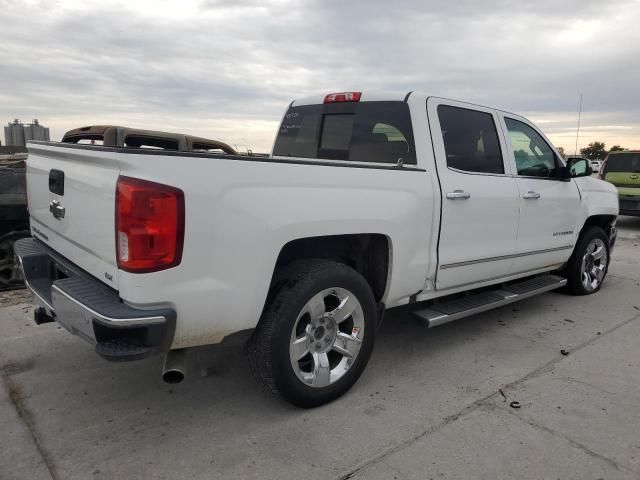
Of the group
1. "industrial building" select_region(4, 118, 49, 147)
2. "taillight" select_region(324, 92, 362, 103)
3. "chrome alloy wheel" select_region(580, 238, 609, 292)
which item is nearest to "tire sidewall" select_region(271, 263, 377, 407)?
"taillight" select_region(324, 92, 362, 103)

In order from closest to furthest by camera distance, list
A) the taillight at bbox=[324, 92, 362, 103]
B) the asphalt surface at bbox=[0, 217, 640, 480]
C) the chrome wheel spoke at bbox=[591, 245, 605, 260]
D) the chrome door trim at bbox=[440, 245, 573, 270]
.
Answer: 1. the asphalt surface at bbox=[0, 217, 640, 480]
2. the chrome door trim at bbox=[440, 245, 573, 270]
3. the taillight at bbox=[324, 92, 362, 103]
4. the chrome wheel spoke at bbox=[591, 245, 605, 260]

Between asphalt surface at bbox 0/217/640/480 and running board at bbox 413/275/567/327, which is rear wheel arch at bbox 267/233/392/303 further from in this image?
asphalt surface at bbox 0/217/640/480

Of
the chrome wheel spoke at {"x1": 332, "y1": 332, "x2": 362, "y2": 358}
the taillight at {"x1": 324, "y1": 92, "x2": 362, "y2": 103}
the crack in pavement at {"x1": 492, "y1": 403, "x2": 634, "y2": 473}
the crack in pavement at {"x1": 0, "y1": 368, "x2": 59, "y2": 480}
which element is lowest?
the crack in pavement at {"x1": 0, "y1": 368, "x2": 59, "y2": 480}

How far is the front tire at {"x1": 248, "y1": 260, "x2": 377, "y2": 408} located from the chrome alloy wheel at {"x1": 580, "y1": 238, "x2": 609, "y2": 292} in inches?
137

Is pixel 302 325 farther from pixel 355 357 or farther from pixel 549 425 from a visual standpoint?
pixel 549 425

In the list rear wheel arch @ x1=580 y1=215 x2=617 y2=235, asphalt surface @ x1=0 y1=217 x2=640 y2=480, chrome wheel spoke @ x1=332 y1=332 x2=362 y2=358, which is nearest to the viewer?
asphalt surface @ x1=0 y1=217 x2=640 y2=480

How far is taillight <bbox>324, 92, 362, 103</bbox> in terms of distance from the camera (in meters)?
4.04

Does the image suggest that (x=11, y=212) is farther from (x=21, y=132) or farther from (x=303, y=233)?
(x=21, y=132)

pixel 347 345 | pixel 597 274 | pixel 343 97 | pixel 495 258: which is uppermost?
pixel 343 97

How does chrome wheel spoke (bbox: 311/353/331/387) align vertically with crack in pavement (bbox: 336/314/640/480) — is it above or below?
above

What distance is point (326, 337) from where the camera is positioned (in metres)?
3.09

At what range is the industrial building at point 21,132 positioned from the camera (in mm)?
10148

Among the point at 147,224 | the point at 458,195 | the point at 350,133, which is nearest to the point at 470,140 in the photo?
the point at 458,195

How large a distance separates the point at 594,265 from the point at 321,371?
4.20m
